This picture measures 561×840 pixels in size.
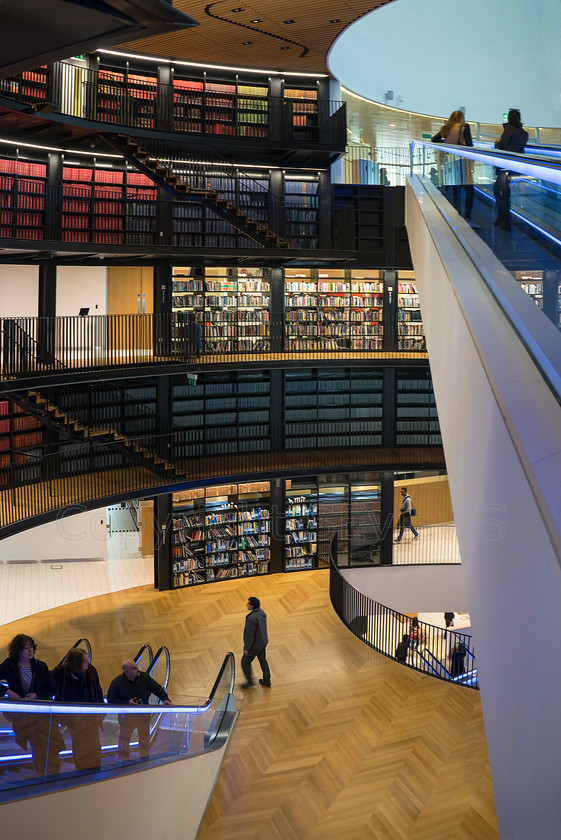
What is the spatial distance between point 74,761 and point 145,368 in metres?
7.48

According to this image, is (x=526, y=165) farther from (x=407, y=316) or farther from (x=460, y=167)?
(x=407, y=316)

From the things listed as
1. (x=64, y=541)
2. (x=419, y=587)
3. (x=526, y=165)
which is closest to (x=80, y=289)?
(x=64, y=541)

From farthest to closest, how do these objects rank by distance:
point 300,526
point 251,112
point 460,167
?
1. point 300,526
2. point 251,112
3. point 460,167

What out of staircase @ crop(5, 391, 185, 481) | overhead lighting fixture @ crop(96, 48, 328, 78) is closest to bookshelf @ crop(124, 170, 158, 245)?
overhead lighting fixture @ crop(96, 48, 328, 78)

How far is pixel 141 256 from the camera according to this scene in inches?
494

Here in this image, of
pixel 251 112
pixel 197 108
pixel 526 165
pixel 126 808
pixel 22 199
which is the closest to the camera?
pixel 526 165

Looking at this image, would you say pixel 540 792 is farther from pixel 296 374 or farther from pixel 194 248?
pixel 296 374

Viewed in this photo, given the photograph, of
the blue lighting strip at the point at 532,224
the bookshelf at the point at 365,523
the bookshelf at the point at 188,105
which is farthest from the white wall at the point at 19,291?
the blue lighting strip at the point at 532,224

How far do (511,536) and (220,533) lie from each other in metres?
11.8

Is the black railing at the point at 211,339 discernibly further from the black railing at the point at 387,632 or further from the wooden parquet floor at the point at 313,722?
the black railing at the point at 387,632

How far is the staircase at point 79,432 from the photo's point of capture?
10.3 m

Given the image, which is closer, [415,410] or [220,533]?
[220,533]

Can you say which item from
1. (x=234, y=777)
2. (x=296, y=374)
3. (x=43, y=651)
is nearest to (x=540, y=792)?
(x=234, y=777)

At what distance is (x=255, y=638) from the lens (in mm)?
9266
